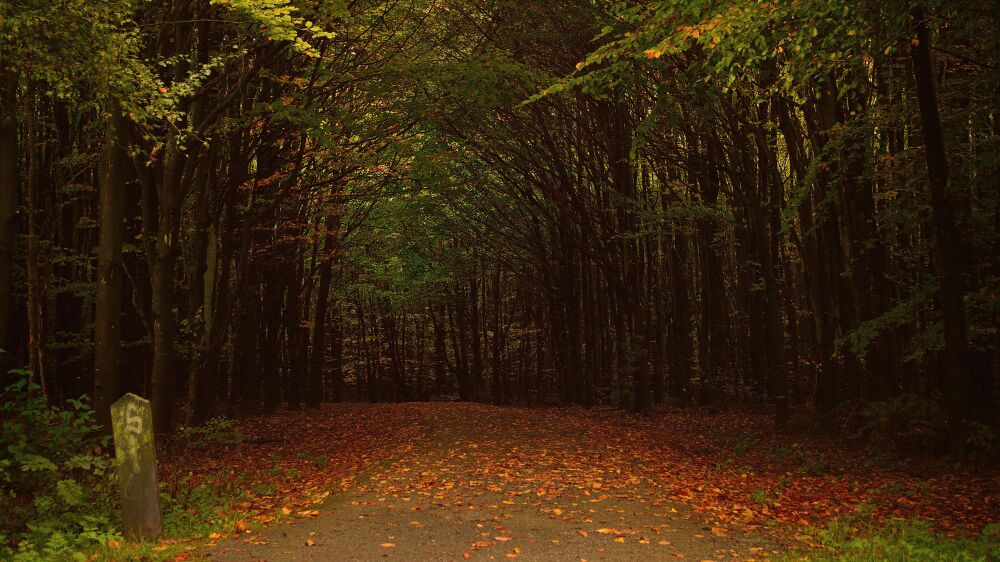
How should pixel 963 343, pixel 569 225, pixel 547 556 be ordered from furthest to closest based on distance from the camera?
pixel 569 225 < pixel 963 343 < pixel 547 556

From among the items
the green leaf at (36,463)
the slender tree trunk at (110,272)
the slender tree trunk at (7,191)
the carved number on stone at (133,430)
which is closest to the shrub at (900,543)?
the carved number on stone at (133,430)

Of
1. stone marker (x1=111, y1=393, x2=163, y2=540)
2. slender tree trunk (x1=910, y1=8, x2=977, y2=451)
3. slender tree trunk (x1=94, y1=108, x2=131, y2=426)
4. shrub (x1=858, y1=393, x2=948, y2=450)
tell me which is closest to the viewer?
stone marker (x1=111, y1=393, x2=163, y2=540)

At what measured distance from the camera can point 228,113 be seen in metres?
16.5

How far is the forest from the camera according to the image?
8.38m

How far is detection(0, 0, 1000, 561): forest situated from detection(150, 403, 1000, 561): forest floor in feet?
0.29

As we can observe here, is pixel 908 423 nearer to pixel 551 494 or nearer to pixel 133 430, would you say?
pixel 551 494

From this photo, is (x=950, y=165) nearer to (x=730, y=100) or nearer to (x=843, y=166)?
(x=843, y=166)

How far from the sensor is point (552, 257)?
28781 millimetres

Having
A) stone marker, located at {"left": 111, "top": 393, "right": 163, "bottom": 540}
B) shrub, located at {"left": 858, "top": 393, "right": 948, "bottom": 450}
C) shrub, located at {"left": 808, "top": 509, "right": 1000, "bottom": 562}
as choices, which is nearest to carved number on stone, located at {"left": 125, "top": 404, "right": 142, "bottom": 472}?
stone marker, located at {"left": 111, "top": 393, "right": 163, "bottom": 540}

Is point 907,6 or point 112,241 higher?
point 907,6

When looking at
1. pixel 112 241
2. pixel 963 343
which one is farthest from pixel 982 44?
pixel 112 241

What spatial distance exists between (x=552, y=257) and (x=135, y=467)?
882 inches

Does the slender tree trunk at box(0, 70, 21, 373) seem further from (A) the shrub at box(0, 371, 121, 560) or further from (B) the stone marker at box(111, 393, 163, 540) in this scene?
(B) the stone marker at box(111, 393, 163, 540)

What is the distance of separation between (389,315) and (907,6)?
117ft
